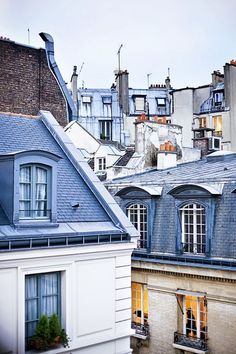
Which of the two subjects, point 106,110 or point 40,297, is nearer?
point 40,297

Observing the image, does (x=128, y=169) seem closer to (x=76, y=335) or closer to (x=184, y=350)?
(x=184, y=350)

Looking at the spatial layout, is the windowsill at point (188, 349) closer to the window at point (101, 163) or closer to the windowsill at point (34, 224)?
the windowsill at point (34, 224)

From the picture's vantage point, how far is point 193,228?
1523 centimetres

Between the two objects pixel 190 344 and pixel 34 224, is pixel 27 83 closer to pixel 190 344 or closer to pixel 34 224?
pixel 34 224

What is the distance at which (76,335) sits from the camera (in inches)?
378

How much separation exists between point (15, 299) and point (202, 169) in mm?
10342

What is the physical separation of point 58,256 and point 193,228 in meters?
6.59

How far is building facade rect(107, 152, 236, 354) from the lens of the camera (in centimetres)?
1428

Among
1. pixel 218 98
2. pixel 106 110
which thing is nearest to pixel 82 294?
pixel 218 98

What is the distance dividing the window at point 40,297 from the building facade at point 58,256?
0.02 metres

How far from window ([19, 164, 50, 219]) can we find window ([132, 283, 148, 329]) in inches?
296

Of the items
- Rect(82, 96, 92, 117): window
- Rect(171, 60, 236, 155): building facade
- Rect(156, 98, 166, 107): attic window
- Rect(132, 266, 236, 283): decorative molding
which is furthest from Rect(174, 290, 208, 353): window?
Rect(156, 98, 166, 107): attic window

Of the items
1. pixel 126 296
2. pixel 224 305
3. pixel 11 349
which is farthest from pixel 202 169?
pixel 11 349

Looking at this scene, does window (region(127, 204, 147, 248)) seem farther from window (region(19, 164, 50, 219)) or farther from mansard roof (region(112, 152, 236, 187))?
window (region(19, 164, 50, 219))
